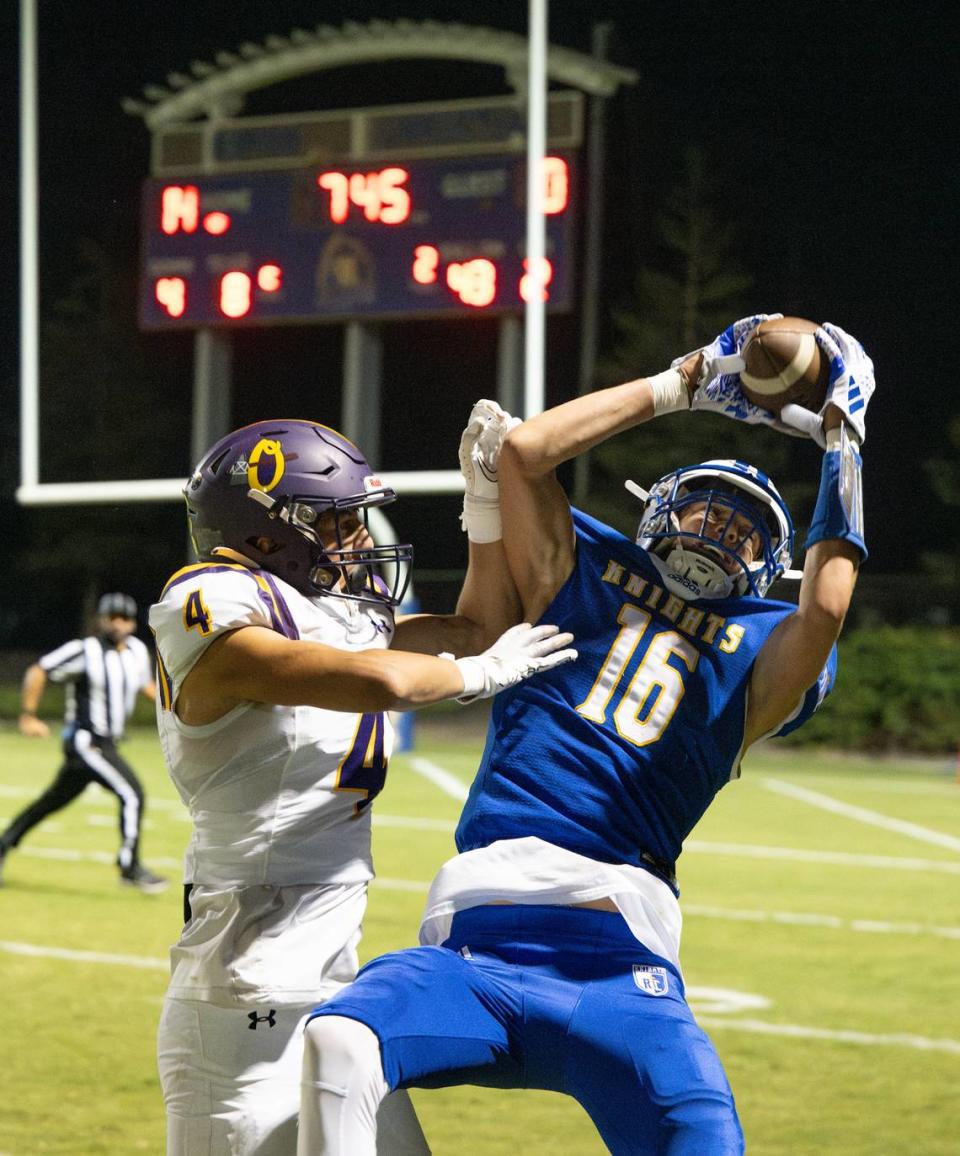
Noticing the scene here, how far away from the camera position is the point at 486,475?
3.26 m

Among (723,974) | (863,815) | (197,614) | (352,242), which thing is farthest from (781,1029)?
(352,242)

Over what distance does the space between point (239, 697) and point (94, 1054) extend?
3.49 m

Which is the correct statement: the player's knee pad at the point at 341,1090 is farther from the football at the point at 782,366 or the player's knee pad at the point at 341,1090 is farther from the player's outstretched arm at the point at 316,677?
the football at the point at 782,366

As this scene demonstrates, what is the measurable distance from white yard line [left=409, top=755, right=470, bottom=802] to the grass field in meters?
0.21

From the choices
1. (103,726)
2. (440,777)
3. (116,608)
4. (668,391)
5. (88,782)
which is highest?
(668,391)

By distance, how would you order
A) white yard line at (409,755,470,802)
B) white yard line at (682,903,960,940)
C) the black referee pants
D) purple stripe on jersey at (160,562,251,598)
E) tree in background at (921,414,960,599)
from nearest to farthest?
purple stripe on jersey at (160,562,251,598) < white yard line at (682,903,960,940) < the black referee pants < white yard line at (409,755,470,802) < tree in background at (921,414,960,599)

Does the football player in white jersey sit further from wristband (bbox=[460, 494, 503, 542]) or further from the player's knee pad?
the player's knee pad

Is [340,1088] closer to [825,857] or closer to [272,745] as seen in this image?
[272,745]

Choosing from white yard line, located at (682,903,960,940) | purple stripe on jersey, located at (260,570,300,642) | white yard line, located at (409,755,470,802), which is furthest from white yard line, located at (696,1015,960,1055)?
white yard line, located at (409,755,470,802)

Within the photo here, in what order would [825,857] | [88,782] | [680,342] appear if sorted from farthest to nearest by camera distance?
[680,342], [825,857], [88,782]

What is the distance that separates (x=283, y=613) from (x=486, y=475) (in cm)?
51

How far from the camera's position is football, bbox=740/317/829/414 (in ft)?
10.3

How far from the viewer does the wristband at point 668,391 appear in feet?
10.5

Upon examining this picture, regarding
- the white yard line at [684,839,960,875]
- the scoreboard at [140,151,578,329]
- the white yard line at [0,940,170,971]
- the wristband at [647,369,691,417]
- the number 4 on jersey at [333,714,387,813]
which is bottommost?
the white yard line at [684,839,960,875]
